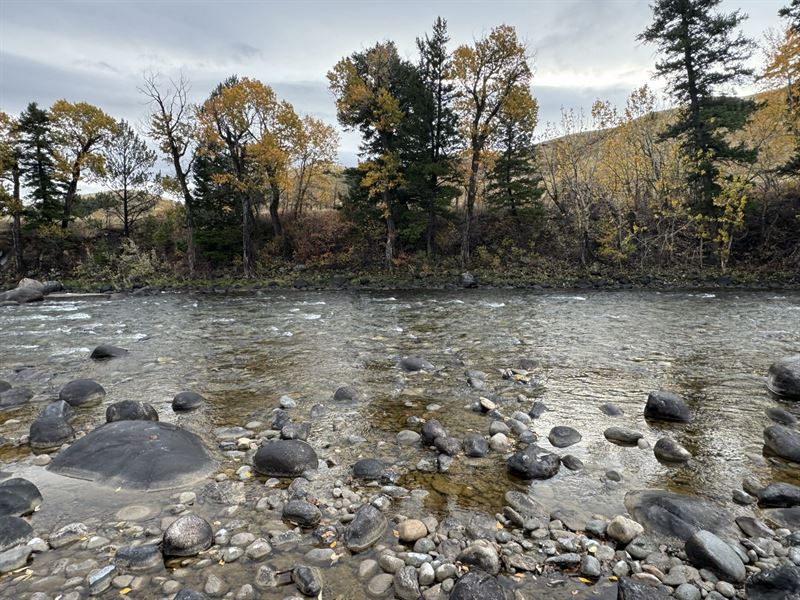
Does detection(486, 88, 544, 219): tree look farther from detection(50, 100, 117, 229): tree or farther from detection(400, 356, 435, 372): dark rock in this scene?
detection(50, 100, 117, 229): tree

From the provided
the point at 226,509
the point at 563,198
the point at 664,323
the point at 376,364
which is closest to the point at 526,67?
the point at 563,198

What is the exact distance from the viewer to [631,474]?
4.38 m

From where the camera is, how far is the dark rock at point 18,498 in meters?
3.62

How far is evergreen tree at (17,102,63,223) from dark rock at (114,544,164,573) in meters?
40.0

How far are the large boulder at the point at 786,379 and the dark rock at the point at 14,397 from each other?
11963 mm

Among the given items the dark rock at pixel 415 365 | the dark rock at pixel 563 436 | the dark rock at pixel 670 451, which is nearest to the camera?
the dark rock at pixel 670 451

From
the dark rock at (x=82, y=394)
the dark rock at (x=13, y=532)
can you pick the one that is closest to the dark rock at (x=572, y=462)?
the dark rock at (x=13, y=532)

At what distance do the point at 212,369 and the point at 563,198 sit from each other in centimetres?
3073

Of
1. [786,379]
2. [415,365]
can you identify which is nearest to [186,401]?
[415,365]

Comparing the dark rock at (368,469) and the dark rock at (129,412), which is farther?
the dark rock at (129,412)

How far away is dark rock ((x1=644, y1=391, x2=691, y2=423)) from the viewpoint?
18.5ft

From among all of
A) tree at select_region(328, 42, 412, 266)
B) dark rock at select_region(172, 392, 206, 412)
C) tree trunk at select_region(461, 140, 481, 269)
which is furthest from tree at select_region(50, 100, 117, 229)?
dark rock at select_region(172, 392, 206, 412)

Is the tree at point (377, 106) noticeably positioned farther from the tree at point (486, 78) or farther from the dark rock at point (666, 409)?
the dark rock at point (666, 409)

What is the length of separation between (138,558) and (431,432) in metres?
3.16
